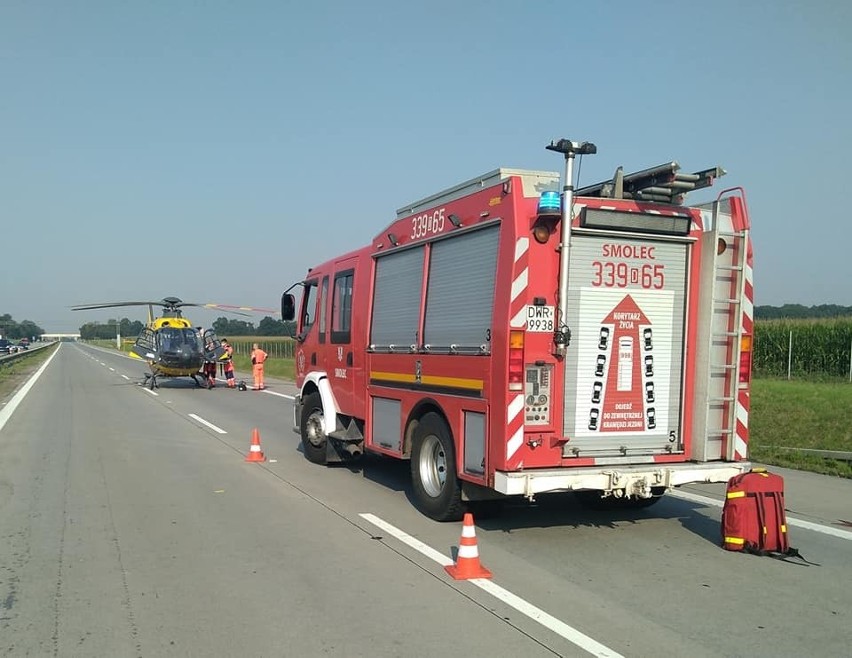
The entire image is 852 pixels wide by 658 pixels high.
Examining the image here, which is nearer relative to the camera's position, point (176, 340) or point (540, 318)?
point (540, 318)

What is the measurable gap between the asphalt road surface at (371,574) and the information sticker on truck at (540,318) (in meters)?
1.93

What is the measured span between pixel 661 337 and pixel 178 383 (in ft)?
91.2

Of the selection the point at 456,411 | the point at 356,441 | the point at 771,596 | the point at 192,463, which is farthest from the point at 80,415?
the point at 771,596

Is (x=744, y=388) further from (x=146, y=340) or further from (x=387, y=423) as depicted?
(x=146, y=340)

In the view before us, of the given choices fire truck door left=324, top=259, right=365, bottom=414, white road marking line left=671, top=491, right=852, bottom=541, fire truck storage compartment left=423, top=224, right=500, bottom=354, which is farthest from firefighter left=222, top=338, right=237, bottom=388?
white road marking line left=671, top=491, right=852, bottom=541

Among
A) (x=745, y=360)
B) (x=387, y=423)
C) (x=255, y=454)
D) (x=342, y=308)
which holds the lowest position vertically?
(x=255, y=454)

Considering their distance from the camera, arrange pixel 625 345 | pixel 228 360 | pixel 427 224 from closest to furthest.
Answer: pixel 625 345 < pixel 427 224 < pixel 228 360

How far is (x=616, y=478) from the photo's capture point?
21.6ft

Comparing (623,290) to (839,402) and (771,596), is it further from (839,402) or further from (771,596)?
(839,402)

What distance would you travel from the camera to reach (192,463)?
11375 mm

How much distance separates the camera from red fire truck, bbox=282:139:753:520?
6.53 metres

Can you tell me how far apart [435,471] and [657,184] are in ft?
11.7

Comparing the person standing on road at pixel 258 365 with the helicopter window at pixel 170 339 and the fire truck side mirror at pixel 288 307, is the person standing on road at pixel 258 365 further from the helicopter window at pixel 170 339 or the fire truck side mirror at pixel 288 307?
the fire truck side mirror at pixel 288 307

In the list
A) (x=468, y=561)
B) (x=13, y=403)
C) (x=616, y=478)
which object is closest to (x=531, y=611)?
(x=468, y=561)
